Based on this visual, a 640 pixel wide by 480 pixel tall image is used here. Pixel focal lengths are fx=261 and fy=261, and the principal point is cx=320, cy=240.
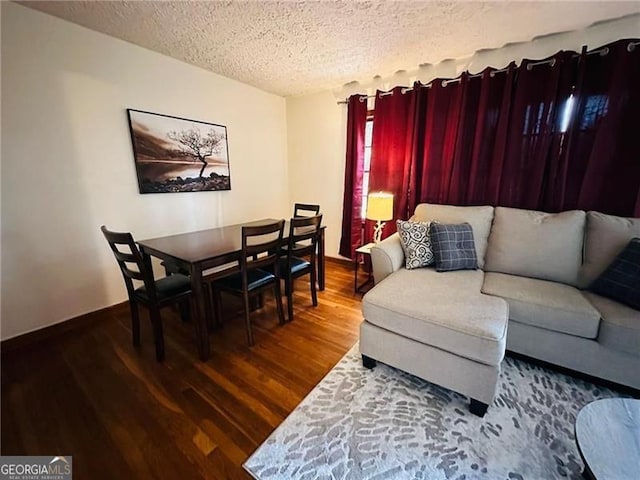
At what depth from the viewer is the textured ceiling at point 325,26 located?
1798 millimetres

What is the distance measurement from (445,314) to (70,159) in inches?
118

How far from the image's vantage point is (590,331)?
150 centimetres

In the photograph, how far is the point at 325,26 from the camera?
202 centimetres

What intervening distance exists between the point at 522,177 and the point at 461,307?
62.2 inches

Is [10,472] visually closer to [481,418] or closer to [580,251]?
[481,418]

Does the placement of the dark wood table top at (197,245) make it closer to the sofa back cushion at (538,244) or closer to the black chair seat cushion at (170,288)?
the black chair seat cushion at (170,288)

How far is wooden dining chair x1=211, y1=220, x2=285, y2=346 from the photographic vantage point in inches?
73.2

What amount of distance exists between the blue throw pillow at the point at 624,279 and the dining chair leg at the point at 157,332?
9.67ft

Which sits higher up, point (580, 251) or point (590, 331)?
point (580, 251)

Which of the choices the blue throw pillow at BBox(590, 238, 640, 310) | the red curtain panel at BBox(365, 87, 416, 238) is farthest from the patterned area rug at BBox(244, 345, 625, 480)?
the red curtain panel at BBox(365, 87, 416, 238)

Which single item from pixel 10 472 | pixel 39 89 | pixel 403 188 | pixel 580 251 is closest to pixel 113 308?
pixel 10 472

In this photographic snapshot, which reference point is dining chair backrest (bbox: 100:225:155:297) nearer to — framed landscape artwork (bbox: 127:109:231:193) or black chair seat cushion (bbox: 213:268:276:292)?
black chair seat cushion (bbox: 213:268:276:292)

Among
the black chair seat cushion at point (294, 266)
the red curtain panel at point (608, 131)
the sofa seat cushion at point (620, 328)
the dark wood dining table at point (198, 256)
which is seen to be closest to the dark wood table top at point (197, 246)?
the dark wood dining table at point (198, 256)

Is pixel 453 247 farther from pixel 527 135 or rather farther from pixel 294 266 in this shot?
pixel 294 266
